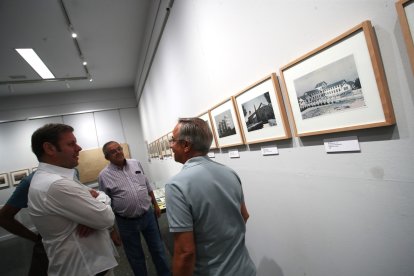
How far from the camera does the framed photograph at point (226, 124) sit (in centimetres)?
183

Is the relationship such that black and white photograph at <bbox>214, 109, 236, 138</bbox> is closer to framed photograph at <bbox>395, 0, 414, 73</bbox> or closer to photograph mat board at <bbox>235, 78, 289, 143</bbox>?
photograph mat board at <bbox>235, 78, 289, 143</bbox>

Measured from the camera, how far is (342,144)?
1047 millimetres

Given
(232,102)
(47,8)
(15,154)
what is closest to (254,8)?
(232,102)

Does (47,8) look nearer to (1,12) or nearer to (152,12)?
(1,12)

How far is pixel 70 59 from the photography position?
5004 mm

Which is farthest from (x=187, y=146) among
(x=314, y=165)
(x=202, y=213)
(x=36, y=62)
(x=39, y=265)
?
(x=36, y=62)

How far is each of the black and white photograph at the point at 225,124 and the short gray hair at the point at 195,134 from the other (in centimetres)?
66

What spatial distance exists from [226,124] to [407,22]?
53.9 inches

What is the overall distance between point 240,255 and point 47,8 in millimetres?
4156

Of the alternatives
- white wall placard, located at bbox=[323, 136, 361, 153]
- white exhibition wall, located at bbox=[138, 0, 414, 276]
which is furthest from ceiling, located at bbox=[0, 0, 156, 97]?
white wall placard, located at bbox=[323, 136, 361, 153]

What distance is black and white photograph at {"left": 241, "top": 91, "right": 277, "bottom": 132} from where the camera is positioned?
1.43 meters

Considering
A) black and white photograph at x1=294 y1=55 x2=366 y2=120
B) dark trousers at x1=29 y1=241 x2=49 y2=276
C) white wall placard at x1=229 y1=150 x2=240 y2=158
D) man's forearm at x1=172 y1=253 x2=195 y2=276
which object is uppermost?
black and white photograph at x1=294 y1=55 x2=366 y2=120

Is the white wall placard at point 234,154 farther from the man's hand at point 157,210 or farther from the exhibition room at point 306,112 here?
the man's hand at point 157,210

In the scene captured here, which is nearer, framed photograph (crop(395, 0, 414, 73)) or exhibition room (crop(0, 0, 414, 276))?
framed photograph (crop(395, 0, 414, 73))
